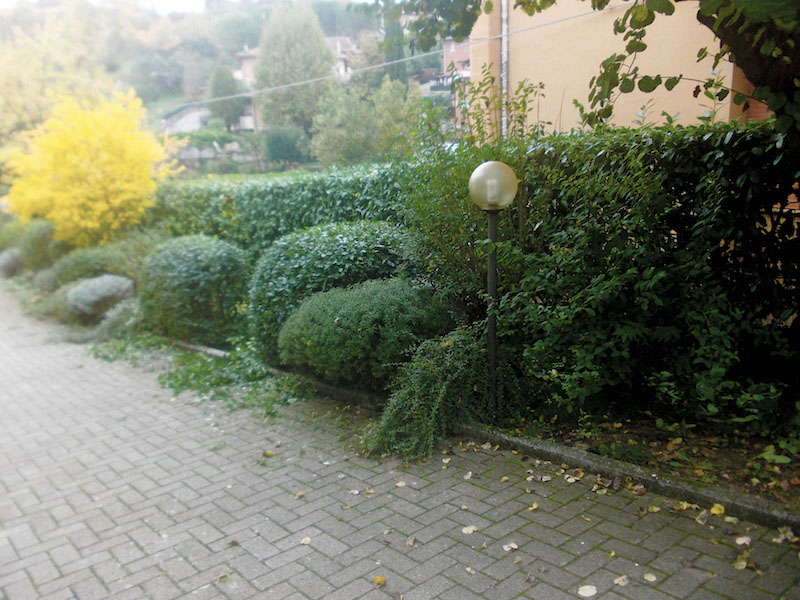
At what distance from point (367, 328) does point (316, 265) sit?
1.28 meters

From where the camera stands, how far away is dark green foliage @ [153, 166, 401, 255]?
24.0 ft

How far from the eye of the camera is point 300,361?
561cm

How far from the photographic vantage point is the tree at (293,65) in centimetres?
2423

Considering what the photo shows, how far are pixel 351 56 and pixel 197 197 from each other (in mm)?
15318

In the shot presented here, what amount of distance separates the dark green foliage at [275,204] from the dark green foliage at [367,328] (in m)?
1.43

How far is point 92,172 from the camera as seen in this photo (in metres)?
11.5

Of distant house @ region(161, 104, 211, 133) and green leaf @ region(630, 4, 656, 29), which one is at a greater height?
distant house @ region(161, 104, 211, 133)

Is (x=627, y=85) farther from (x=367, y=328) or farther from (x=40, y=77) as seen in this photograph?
(x=40, y=77)

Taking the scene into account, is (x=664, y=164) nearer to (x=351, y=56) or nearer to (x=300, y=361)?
(x=300, y=361)

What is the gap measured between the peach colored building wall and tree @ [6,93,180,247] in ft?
23.7

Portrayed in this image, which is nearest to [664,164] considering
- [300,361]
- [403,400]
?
[403,400]

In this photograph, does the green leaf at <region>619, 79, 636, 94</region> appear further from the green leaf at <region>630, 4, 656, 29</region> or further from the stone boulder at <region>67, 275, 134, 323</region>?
the stone boulder at <region>67, 275, 134, 323</region>

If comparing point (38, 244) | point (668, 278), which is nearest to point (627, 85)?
point (668, 278)

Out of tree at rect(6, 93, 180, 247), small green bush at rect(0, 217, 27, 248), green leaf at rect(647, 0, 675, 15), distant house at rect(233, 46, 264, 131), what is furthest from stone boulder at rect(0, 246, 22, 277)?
green leaf at rect(647, 0, 675, 15)
